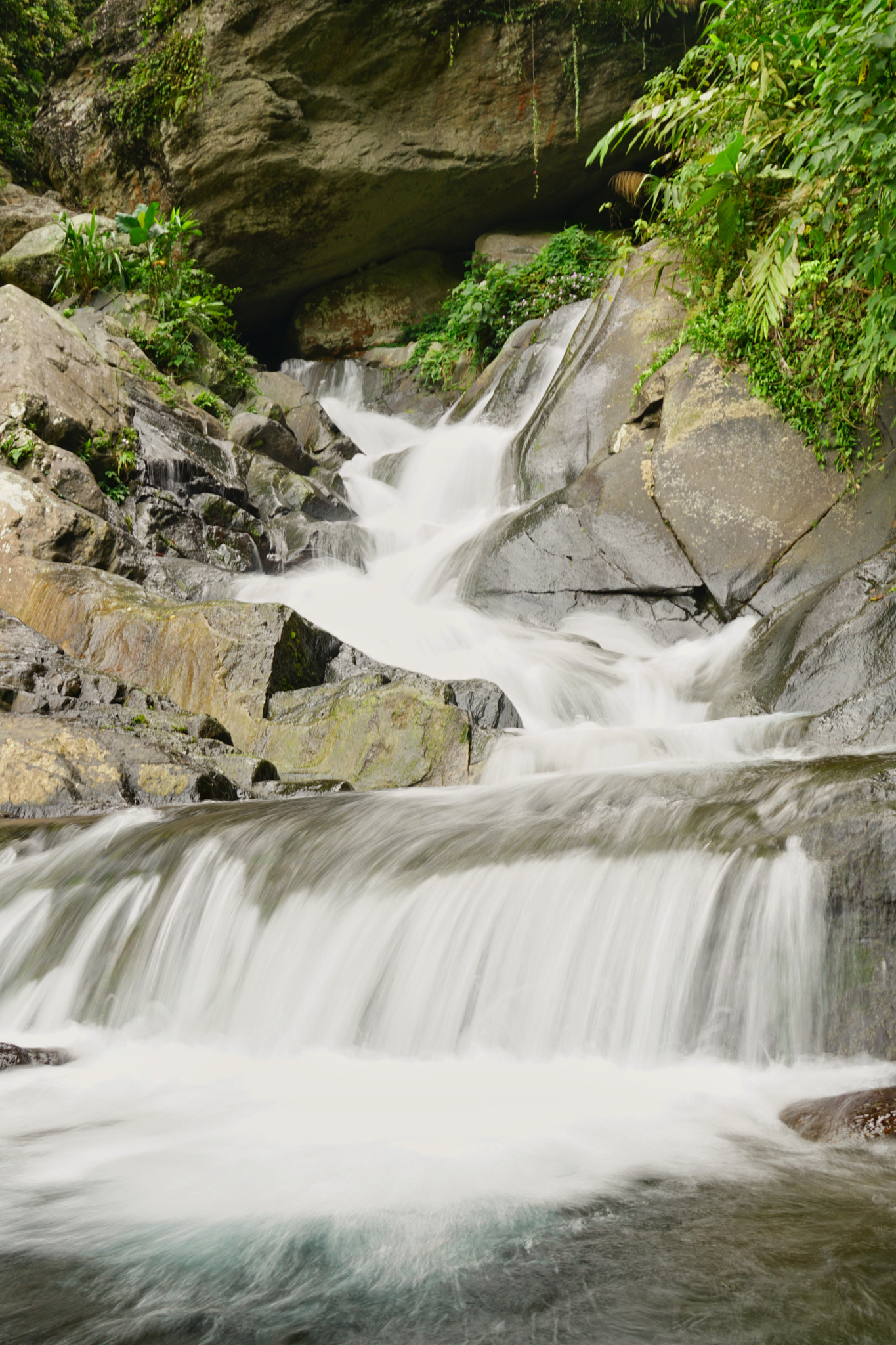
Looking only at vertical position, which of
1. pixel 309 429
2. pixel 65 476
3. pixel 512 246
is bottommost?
pixel 65 476

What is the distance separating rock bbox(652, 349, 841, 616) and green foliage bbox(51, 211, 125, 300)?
27.5ft

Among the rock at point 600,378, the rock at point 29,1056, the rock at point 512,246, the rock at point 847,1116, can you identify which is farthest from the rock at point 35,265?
the rock at point 847,1116

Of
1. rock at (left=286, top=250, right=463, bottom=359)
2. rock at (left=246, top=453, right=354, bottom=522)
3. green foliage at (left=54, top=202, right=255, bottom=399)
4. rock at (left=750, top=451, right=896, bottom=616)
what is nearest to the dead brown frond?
rock at (left=286, top=250, right=463, bottom=359)

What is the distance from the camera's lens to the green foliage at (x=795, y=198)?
13.0 feet

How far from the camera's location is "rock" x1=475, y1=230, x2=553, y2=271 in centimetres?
1574

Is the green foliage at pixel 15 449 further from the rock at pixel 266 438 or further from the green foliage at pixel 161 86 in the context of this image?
the green foliage at pixel 161 86

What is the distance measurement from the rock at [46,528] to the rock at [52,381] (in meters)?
1.19

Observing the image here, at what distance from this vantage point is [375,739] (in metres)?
5.64

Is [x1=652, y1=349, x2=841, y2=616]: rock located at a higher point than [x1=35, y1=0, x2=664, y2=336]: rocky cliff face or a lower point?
lower

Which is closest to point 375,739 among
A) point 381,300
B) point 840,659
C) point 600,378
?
point 840,659

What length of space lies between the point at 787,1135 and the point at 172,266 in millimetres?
13644

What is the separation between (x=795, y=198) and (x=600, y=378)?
11.0 feet

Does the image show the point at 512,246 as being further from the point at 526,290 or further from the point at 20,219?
the point at 20,219

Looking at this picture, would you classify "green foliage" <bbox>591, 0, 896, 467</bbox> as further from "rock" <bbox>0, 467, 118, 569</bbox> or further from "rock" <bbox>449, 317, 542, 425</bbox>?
"rock" <bbox>0, 467, 118, 569</bbox>
